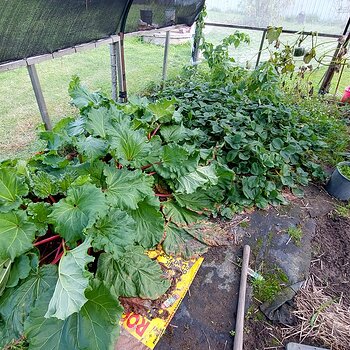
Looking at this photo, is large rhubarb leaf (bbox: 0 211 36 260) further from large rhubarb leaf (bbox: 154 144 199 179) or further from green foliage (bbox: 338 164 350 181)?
green foliage (bbox: 338 164 350 181)

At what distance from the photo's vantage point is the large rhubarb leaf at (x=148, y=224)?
1.65 m

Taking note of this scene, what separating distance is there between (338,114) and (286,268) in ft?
9.22

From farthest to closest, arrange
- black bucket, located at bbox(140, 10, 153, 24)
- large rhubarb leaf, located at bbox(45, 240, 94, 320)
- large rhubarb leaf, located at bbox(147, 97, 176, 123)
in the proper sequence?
black bucket, located at bbox(140, 10, 153, 24) < large rhubarb leaf, located at bbox(147, 97, 176, 123) < large rhubarb leaf, located at bbox(45, 240, 94, 320)

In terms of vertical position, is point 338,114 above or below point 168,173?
below

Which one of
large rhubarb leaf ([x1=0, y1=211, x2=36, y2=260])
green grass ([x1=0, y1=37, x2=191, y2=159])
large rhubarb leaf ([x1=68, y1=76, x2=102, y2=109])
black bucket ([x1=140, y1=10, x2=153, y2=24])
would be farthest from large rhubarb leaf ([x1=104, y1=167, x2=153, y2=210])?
black bucket ([x1=140, y1=10, x2=153, y2=24])

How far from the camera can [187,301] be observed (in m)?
1.55

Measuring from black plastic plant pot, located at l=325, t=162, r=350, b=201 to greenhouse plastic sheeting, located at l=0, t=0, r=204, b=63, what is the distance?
8.15ft

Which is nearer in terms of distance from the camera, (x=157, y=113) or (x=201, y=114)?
(x=157, y=113)

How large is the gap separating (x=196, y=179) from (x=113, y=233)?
771 millimetres

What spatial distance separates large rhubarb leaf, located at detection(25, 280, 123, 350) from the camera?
3.77 ft

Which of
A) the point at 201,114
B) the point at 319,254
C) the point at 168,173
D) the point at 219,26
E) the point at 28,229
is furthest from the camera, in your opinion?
the point at 219,26

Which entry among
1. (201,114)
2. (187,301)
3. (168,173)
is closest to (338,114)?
(201,114)

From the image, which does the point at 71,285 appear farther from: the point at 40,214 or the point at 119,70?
the point at 119,70

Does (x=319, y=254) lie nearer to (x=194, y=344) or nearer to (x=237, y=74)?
(x=194, y=344)
